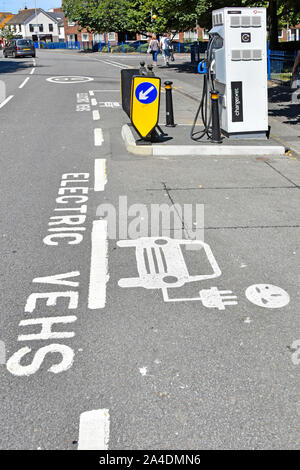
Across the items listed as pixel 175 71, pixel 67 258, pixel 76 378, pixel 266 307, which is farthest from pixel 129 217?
pixel 175 71

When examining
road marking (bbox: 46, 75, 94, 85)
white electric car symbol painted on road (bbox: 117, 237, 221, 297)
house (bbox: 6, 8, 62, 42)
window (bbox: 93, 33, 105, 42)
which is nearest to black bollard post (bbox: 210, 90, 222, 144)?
white electric car symbol painted on road (bbox: 117, 237, 221, 297)

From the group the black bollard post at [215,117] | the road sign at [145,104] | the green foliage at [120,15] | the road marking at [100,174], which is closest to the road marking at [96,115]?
the road sign at [145,104]

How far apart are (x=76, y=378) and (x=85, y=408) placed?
11.8 inches

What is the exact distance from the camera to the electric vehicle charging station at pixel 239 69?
9.55 m

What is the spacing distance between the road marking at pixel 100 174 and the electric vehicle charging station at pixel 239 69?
2.34 meters

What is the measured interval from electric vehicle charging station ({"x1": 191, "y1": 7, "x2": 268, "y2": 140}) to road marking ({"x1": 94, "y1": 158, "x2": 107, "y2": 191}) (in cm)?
234

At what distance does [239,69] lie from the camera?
9875mm

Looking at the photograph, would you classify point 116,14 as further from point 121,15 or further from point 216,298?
point 216,298

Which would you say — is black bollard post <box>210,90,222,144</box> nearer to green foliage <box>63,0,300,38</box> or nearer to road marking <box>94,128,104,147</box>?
road marking <box>94,128,104,147</box>

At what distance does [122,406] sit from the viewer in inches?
121

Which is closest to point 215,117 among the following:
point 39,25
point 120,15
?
point 120,15

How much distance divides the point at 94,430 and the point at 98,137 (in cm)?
914

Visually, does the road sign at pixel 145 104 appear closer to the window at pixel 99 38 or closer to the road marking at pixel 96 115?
the road marking at pixel 96 115

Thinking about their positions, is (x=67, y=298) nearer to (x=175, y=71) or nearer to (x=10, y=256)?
(x=10, y=256)
